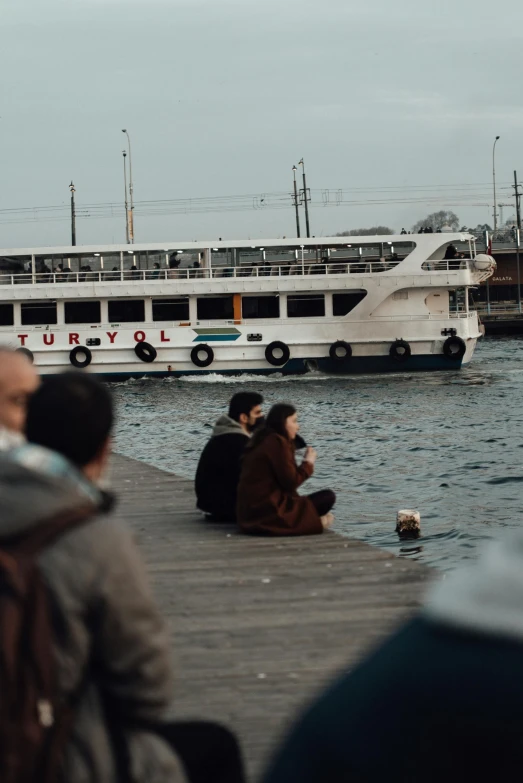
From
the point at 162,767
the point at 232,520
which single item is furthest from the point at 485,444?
the point at 162,767

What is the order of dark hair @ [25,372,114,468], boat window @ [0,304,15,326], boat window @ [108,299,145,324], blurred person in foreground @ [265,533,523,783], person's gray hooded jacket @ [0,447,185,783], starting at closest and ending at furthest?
blurred person in foreground @ [265,533,523,783] → person's gray hooded jacket @ [0,447,185,783] → dark hair @ [25,372,114,468] → boat window @ [108,299,145,324] → boat window @ [0,304,15,326]

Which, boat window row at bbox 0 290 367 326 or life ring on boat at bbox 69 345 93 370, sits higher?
boat window row at bbox 0 290 367 326

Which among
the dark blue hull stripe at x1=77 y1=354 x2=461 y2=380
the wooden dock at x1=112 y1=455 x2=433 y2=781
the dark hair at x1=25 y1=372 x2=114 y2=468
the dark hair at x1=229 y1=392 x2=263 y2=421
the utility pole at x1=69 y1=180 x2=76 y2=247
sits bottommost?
the wooden dock at x1=112 y1=455 x2=433 y2=781

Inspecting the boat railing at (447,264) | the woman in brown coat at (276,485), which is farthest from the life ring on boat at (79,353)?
the woman in brown coat at (276,485)

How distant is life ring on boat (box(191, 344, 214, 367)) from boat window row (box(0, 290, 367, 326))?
106 cm

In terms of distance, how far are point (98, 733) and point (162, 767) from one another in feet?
0.70

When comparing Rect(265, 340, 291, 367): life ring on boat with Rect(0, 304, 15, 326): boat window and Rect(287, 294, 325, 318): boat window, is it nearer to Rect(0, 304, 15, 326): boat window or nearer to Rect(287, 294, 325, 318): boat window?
Rect(287, 294, 325, 318): boat window

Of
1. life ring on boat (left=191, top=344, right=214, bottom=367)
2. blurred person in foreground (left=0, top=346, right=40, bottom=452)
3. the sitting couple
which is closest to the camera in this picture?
blurred person in foreground (left=0, top=346, right=40, bottom=452)

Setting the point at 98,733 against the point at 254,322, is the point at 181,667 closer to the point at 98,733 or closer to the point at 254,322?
the point at 98,733

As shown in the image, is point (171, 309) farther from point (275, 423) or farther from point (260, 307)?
point (275, 423)

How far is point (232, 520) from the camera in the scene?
962cm

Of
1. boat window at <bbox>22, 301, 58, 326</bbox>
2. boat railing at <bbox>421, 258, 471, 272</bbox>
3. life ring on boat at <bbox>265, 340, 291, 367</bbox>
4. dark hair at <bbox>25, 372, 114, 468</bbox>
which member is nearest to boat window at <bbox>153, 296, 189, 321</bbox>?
life ring on boat at <bbox>265, 340, 291, 367</bbox>

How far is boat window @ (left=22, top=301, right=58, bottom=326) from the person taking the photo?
38.6 metres

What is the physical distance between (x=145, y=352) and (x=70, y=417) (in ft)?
116
